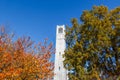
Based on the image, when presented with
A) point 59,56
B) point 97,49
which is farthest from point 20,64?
point 59,56

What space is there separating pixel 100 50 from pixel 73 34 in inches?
82.8

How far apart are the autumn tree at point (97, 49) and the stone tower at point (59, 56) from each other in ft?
50.7

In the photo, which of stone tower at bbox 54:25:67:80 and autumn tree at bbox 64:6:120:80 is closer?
autumn tree at bbox 64:6:120:80

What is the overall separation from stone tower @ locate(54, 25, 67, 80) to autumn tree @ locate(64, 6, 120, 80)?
1545 cm

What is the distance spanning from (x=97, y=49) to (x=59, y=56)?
17.6 meters

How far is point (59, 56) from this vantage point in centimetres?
2859

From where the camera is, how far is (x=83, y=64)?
11602 millimetres

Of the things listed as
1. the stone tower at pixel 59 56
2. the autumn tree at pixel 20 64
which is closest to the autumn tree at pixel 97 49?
the autumn tree at pixel 20 64

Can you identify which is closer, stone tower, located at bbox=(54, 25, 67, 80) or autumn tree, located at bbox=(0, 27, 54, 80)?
autumn tree, located at bbox=(0, 27, 54, 80)

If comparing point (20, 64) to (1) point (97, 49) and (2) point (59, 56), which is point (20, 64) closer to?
(1) point (97, 49)

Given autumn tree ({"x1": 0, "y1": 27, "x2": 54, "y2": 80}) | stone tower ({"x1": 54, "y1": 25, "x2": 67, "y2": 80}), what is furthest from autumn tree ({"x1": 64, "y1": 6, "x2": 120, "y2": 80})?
stone tower ({"x1": 54, "y1": 25, "x2": 67, "y2": 80})

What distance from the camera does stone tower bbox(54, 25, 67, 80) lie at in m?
27.8

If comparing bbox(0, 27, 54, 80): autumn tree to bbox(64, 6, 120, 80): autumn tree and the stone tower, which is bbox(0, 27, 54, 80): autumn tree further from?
the stone tower

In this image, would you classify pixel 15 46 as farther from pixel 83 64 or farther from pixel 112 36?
pixel 112 36
